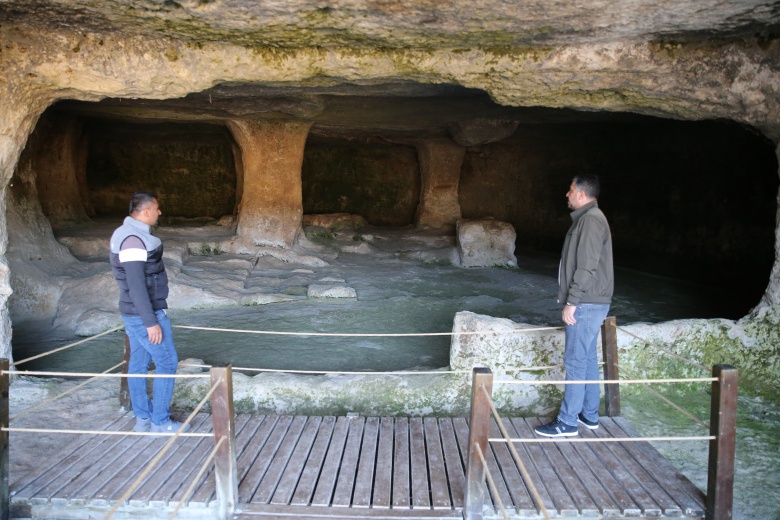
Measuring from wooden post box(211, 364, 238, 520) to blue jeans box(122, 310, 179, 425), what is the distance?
88 cm

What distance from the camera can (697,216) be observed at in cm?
991

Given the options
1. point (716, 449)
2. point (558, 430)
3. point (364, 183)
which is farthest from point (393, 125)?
point (716, 449)

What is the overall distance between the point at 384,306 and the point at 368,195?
934 centimetres

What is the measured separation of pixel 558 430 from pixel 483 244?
276 inches

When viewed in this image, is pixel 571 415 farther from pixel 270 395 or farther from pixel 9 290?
pixel 9 290

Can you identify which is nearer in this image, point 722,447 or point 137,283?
point 722,447

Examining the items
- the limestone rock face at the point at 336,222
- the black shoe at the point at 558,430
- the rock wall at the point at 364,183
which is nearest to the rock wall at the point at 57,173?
the limestone rock face at the point at 336,222

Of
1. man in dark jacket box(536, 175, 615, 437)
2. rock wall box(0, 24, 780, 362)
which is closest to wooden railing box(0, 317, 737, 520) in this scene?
man in dark jacket box(536, 175, 615, 437)

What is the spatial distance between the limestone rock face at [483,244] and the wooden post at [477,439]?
7727mm

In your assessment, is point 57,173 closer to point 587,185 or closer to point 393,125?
point 393,125

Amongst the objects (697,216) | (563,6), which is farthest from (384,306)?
(697,216)

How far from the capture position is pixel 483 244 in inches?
417

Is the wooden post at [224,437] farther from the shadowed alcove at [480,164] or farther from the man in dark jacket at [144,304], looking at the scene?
the shadowed alcove at [480,164]

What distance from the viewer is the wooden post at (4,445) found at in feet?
9.65
